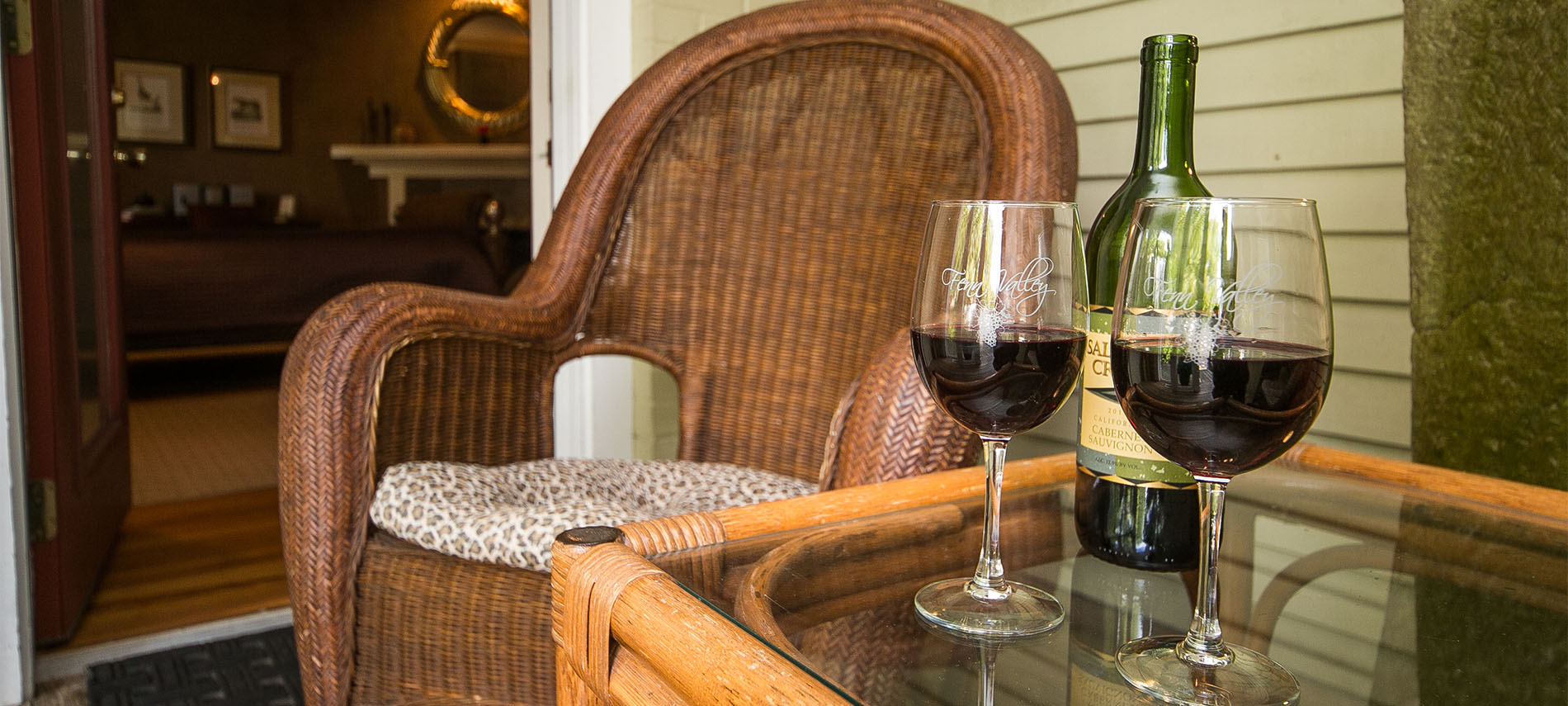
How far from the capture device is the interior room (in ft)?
1.73

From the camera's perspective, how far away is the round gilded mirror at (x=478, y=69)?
23.0 ft

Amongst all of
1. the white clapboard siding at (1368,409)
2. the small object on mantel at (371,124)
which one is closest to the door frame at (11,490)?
the white clapboard siding at (1368,409)

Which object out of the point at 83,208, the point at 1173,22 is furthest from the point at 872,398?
the point at 83,208

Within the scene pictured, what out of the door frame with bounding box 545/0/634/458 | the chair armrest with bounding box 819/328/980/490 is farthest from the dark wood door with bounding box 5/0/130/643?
the chair armrest with bounding box 819/328/980/490

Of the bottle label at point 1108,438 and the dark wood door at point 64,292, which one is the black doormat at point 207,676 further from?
the bottle label at point 1108,438

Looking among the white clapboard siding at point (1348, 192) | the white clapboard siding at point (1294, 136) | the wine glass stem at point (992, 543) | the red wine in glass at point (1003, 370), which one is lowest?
the wine glass stem at point (992, 543)

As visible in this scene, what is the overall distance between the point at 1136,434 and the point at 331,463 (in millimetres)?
766

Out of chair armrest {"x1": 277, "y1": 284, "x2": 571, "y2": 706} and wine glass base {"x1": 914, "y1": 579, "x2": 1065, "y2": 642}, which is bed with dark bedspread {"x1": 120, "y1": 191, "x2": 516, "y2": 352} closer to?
chair armrest {"x1": 277, "y1": 284, "x2": 571, "y2": 706}

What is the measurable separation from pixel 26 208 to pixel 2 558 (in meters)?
0.56

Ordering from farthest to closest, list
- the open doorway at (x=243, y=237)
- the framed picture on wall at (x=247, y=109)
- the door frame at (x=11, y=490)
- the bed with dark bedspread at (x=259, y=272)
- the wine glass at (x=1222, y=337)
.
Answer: the framed picture on wall at (x=247, y=109)
the bed with dark bedspread at (x=259, y=272)
the open doorway at (x=243, y=237)
the door frame at (x=11, y=490)
the wine glass at (x=1222, y=337)

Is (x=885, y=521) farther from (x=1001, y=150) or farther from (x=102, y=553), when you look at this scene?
(x=102, y=553)

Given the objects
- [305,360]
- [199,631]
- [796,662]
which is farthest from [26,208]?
[796,662]

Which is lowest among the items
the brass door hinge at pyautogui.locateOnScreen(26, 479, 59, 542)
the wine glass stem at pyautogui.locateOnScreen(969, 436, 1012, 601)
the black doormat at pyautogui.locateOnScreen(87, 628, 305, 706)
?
the black doormat at pyautogui.locateOnScreen(87, 628, 305, 706)

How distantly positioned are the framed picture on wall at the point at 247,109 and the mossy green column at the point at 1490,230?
7.76 metres
